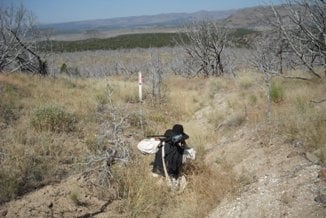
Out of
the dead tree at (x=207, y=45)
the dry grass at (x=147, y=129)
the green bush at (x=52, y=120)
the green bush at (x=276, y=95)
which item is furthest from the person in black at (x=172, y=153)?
the dead tree at (x=207, y=45)

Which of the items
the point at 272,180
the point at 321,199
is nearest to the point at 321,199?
the point at 321,199

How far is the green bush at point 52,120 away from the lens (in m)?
9.34

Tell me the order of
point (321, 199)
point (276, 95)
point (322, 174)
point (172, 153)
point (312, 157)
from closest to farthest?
point (321, 199) → point (322, 174) → point (312, 157) → point (172, 153) → point (276, 95)

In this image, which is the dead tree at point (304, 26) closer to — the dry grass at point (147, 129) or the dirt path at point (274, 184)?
the dry grass at point (147, 129)

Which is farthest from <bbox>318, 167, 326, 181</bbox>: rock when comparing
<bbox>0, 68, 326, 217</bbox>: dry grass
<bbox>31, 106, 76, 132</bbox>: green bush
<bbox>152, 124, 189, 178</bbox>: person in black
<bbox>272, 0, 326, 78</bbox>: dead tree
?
<bbox>31, 106, 76, 132</bbox>: green bush

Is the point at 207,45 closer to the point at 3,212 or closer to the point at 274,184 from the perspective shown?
the point at 274,184

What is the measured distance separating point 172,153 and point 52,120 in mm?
3691

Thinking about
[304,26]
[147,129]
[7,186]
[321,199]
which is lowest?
[147,129]

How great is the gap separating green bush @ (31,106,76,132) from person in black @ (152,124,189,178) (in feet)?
10.4

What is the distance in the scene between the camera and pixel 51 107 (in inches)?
391

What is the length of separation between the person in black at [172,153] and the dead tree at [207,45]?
43.8ft

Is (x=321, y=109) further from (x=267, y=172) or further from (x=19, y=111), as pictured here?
(x=19, y=111)

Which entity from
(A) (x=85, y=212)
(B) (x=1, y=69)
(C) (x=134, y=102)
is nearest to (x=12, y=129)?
(A) (x=85, y=212)

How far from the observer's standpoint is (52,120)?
9578mm
